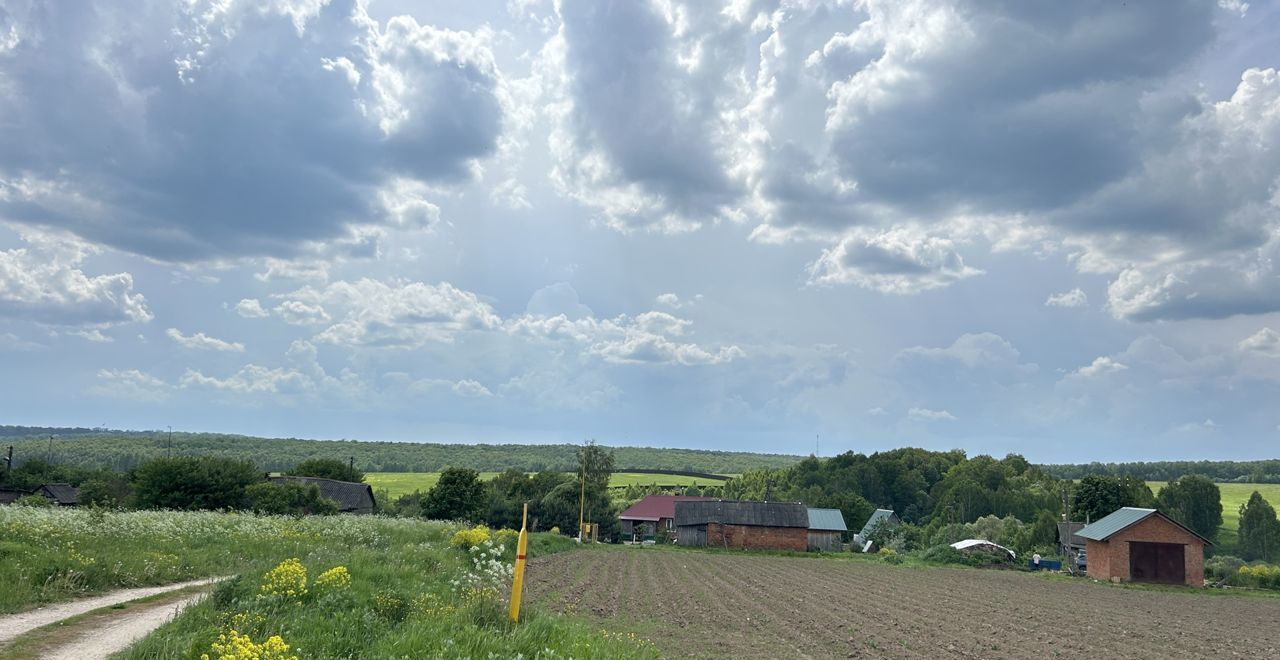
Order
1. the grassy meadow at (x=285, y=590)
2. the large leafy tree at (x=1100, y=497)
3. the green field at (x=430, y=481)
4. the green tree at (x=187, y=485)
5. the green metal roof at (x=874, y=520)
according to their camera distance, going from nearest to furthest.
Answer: the grassy meadow at (x=285, y=590) < the green tree at (x=187, y=485) < the large leafy tree at (x=1100, y=497) < the green metal roof at (x=874, y=520) < the green field at (x=430, y=481)

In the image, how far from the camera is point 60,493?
87.1 metres

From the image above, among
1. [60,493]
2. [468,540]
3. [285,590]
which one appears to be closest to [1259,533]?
[468,540]

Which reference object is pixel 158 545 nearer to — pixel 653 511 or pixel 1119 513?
pixel 1119 513

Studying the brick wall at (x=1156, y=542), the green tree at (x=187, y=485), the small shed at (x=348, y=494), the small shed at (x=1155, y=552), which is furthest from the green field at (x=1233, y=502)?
the green tree at (x=187, y=485)

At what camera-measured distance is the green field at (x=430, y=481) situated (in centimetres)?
13362

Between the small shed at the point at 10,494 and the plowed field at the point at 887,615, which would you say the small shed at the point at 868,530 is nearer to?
the plowed field at the point at 887,615

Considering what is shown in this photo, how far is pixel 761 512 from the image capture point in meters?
76.6

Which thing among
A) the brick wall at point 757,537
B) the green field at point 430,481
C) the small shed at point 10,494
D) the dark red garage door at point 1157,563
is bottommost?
the green field at point 430,481

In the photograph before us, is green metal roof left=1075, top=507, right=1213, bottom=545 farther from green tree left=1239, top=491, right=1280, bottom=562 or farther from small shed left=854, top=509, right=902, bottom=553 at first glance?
green tree left=1239, top=491, right=1280, bottom=562

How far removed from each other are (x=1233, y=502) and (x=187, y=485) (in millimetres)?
146004

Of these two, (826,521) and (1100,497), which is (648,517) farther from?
(1100,497)

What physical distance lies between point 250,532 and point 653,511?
83.3m

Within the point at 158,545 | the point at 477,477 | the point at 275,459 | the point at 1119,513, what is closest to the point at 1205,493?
the point at 1119,513

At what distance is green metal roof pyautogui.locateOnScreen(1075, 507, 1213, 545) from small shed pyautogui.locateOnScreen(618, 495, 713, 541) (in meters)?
54.0
